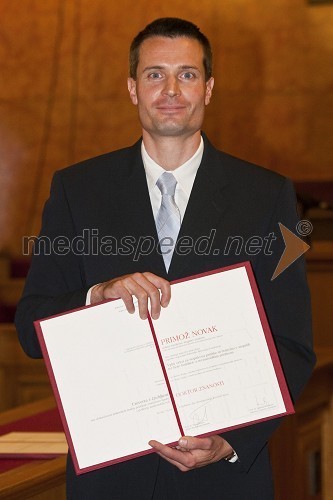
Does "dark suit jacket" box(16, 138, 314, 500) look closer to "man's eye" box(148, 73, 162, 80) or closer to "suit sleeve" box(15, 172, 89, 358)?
"suit sleeve" box(15, 172, 89, 358)

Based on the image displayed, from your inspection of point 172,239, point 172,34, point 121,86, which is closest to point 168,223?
point 172,239

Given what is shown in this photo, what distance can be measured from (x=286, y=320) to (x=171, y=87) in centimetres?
51

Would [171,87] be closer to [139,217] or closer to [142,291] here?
[139,217]

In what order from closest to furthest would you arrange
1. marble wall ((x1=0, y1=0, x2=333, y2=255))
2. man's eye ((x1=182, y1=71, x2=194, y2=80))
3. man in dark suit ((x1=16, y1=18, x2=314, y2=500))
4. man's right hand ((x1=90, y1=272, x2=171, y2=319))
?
man's right hand ((x1=90, y1=272, x2=171, y2=319)) → man in dark suit ((x1=16, y1=18, x2=314, y2=500)) → man's eye ((x1=182, y1=71, x2=194, y2=80)) → marble wall ((x1=0, y1=0, x2=333, y2=255))

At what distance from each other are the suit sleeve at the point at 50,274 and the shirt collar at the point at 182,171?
0.60ft

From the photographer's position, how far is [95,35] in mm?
9008

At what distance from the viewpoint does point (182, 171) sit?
1.95 meters

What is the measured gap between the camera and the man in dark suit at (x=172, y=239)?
179cm

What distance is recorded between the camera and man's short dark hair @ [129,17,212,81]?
1938 millimetres

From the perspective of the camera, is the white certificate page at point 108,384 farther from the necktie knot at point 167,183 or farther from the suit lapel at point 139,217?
the necktie knot at point 167,183

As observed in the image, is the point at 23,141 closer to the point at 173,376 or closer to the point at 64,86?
the point at 64,86

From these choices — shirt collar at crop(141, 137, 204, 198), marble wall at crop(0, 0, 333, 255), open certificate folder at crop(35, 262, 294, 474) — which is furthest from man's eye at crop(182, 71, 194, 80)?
marble wall at crop(0, 0, 333, 255)

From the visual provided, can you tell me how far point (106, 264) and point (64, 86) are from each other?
7459 millimetres

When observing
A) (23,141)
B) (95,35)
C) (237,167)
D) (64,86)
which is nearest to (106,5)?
(95,35)
